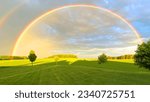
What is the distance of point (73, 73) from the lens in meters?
32.0

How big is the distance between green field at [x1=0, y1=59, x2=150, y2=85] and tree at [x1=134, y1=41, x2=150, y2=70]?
442 mm

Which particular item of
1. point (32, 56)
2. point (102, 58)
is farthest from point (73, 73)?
point (32, 56)

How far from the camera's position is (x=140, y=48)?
104 ft

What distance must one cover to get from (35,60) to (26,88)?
6.45 metres

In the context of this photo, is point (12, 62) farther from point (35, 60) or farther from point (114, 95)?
point (114, 95)

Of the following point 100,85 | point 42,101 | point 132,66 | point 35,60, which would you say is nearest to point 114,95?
point 42,101

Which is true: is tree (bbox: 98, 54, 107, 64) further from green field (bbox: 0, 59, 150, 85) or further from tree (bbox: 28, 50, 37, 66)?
tree (bbox: 28, 50, 37, 66)

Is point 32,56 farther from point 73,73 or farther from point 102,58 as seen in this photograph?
point 102,58

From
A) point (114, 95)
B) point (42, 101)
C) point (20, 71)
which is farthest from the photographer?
point (20, 71)

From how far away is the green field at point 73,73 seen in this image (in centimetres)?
3077

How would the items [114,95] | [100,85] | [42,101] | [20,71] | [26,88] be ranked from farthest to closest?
[20,71] → [100,85] → [26,88] → [114,95] → [42,101]

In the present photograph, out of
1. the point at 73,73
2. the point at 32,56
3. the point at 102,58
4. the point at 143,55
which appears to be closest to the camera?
the point at 143,55

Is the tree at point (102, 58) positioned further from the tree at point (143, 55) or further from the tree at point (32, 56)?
the tree at point (32, 56)

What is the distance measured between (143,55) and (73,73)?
5843 mm
